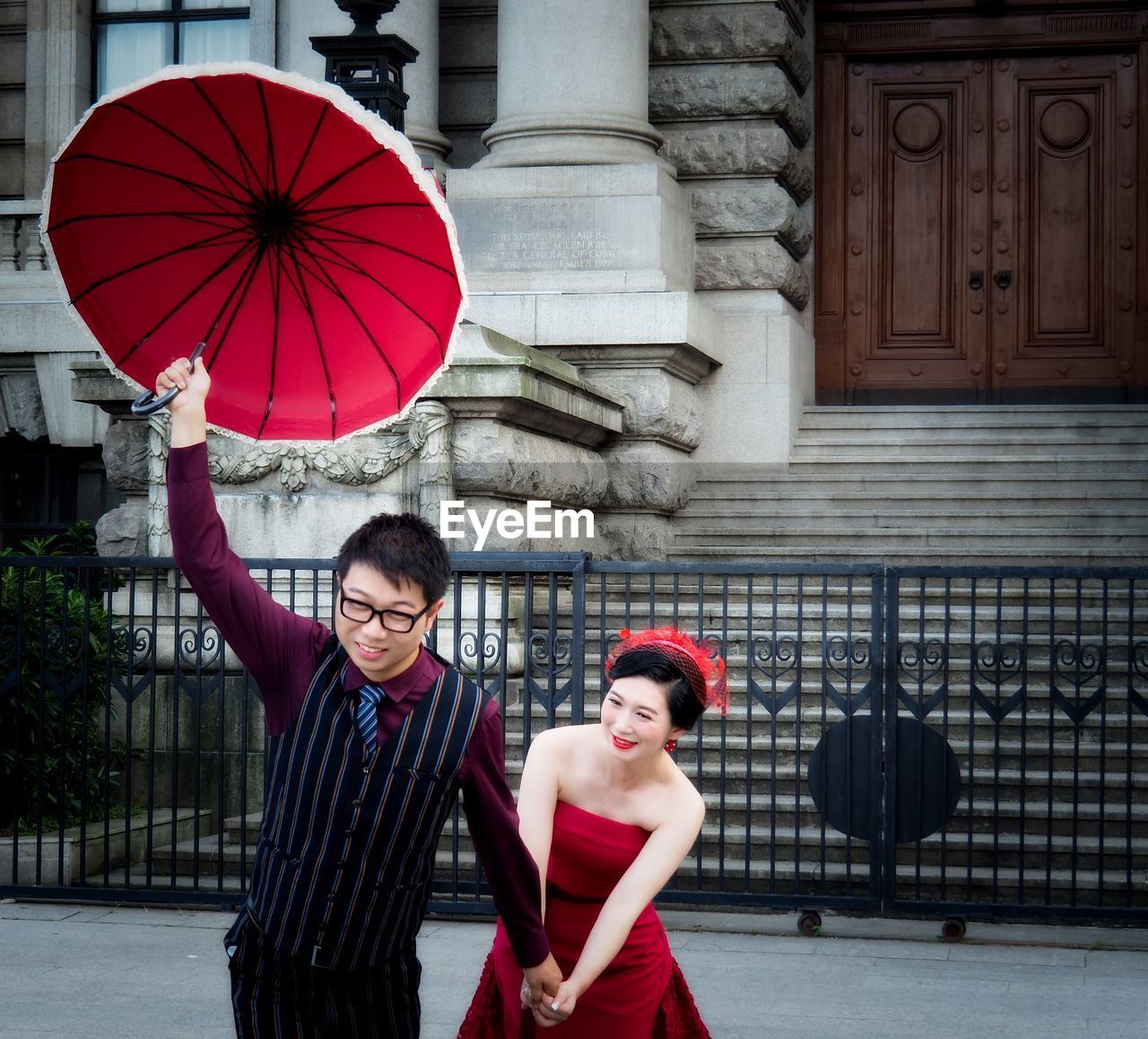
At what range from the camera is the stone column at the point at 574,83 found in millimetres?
13031

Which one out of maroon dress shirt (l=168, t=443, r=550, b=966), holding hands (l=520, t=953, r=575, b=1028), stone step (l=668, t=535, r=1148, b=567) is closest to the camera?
maroon dress shirt (l=168, t=443, r=550, b=966)

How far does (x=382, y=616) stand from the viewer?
3344mm

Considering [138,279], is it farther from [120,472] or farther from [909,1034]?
[120,472]

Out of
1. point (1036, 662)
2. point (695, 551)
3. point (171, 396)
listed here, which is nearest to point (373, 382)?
point (171, 396)

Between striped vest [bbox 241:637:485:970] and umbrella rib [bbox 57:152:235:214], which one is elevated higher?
umbrella rib [bbox 57:152:235:214]

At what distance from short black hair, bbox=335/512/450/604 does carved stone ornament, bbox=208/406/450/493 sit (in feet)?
21.3

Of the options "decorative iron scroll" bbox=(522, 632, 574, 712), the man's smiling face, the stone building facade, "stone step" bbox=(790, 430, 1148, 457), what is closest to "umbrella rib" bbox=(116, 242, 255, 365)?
the man's smiling face

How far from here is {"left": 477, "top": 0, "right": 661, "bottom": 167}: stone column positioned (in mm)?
13031

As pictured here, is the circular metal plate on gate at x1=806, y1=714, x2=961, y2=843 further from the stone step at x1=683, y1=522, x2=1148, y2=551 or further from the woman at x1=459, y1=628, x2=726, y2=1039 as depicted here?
the stone step at x1=683, y1=522, x2=1148, y2=551

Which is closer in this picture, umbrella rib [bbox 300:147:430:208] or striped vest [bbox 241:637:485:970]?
striped vest [bbox 241:637:485:970]

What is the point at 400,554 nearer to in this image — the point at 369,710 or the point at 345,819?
the point at 369,710

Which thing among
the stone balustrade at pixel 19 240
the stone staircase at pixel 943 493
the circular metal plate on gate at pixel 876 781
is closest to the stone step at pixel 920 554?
the stone staircase at pixel 943 493

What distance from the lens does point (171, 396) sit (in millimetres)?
3340

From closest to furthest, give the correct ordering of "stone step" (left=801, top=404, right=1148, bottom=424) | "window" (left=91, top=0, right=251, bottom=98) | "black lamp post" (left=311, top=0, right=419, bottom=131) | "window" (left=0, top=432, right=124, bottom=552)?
"black lamp post" (left=311, top=0, right=419, bottom=131)
"stone step" (left=801, top=404, right=1148, bottom=424)
"window" (left=0, top=432, right=124, bottom=552)
"window" (left=91, top=0, right=251, bottom=98)
